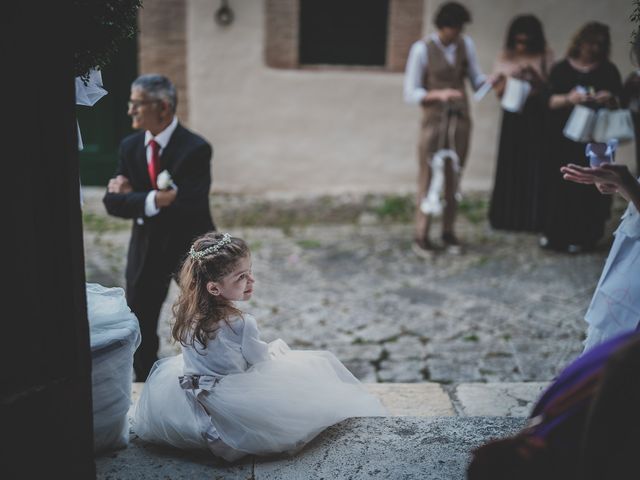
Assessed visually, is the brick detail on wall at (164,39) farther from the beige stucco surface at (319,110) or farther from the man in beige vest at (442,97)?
the man in beige vest at (442,97)

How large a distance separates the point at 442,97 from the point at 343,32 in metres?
2.73

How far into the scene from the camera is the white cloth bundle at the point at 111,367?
9.23 feet

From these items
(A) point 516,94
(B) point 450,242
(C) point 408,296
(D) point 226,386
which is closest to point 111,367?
(D) point 226,386

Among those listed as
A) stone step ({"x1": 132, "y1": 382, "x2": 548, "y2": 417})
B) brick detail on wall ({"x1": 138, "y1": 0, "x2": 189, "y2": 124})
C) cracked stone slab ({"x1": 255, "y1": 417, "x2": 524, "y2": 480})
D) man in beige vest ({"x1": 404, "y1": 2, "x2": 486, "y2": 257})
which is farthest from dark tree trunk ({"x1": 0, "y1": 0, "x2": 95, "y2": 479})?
brick detail on wall ({"x1": 138, "y1": 0, "x2": 189, "y2": 124})

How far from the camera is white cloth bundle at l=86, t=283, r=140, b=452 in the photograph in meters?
2.81

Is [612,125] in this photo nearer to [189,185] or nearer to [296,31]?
[296,31]

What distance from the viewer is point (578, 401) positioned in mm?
1745

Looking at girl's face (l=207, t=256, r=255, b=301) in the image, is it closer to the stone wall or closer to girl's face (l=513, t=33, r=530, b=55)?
girl's face (l=513, t=33, r=530, b=55)

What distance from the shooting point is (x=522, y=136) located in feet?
24.4

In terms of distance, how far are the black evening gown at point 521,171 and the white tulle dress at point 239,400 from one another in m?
4.94

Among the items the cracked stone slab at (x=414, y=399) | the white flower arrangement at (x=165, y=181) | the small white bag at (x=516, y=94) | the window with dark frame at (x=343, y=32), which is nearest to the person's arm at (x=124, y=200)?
the white flower arrangement at (x=165, y=181)

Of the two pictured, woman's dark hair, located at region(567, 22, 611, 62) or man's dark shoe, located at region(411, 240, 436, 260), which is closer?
woman's dark hair, located at region(567, 22, 611, 62)

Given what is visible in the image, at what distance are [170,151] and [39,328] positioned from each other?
1934mm

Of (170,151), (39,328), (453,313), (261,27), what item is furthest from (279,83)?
(39,328)
